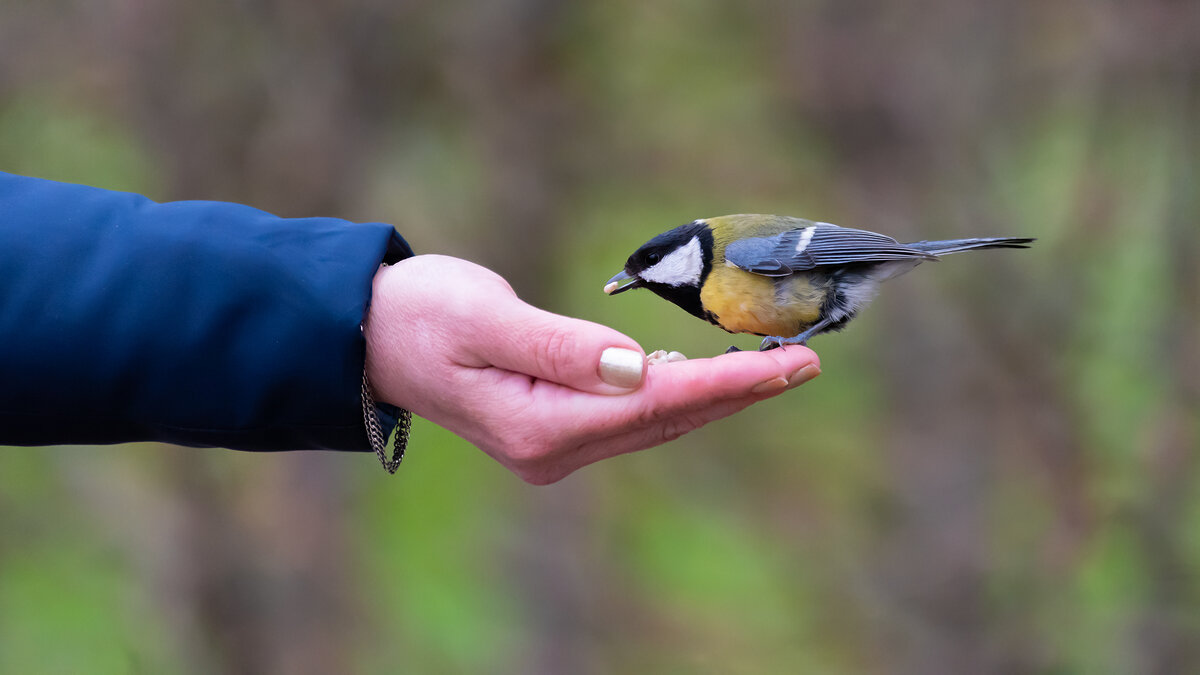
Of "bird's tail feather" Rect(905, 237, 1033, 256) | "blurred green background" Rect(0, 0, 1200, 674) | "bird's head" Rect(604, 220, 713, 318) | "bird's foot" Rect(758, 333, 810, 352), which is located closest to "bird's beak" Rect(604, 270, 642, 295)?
"bird's head" Rect(604, 220, 713, 318)

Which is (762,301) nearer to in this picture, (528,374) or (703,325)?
(528,374)

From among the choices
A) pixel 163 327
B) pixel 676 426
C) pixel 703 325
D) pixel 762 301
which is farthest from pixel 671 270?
pixel 703 325

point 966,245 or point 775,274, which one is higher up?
point 966,245

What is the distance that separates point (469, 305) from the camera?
1.63 m

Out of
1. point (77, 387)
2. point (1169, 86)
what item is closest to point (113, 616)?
point (77, 387)

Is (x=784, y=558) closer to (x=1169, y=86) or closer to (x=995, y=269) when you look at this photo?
(x=995, y=269)

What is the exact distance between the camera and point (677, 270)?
1933 mm

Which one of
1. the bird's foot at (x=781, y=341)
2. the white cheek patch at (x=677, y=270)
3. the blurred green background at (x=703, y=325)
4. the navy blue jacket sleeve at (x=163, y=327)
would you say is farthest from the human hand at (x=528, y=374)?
the blurred green background at (x=703, y=325)

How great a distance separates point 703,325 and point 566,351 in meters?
2.96

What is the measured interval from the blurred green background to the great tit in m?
1.29

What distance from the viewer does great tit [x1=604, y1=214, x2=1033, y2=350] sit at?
187 cm

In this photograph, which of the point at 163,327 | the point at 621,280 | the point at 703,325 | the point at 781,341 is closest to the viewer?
the point at 163,327

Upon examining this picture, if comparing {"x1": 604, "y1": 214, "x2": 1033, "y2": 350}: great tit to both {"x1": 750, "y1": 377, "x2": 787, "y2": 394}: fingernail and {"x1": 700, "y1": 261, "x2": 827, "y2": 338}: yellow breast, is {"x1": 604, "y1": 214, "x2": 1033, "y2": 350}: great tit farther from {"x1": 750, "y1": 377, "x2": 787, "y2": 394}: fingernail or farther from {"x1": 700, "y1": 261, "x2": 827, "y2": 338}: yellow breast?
{"x1": 750, "y1": 377, "x2": 787, "y2": 394}: fingernail

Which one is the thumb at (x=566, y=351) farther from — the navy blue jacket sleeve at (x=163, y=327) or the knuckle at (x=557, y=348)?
the navy blue jacket sleeve at (x=163, y=327)
